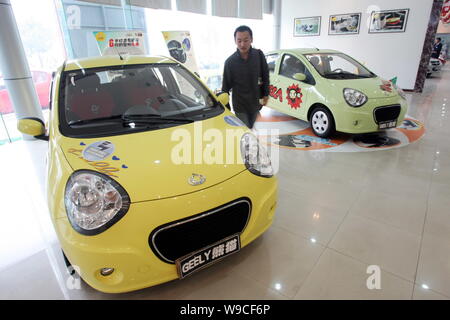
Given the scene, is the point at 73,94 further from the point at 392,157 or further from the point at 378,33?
the point at 378,33

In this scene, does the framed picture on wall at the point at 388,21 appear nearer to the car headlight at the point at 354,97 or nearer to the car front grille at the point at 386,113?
the car front grille at the point at 386,113

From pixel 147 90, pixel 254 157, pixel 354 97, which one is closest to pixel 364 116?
pixel 354 97

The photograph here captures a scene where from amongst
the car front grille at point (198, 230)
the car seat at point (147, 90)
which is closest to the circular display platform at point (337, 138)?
the car seat at point (147, 90)

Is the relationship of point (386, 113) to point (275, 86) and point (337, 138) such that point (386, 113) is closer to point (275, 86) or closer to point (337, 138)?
point (337, 138)

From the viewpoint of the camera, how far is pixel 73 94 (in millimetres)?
1843

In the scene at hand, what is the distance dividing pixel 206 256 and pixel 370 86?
11.0 ft

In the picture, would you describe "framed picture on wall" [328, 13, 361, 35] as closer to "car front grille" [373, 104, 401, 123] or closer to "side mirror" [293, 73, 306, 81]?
"side mirror" [293, 73, 306, 81]

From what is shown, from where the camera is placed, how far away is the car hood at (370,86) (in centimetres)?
347

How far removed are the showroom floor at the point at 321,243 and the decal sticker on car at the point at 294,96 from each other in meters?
1.38

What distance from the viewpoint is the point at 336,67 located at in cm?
412

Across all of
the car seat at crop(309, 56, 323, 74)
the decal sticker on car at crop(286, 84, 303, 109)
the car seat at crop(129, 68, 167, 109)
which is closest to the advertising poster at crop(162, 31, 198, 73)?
the decal sticker on car at crop(286, 84, 303, 109)

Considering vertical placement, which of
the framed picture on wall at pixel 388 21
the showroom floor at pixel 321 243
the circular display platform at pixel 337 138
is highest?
the framed picture on wall at pixel 388 21

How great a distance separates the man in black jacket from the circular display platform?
1189mm

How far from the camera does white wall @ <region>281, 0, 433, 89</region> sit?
6715 millimetres
